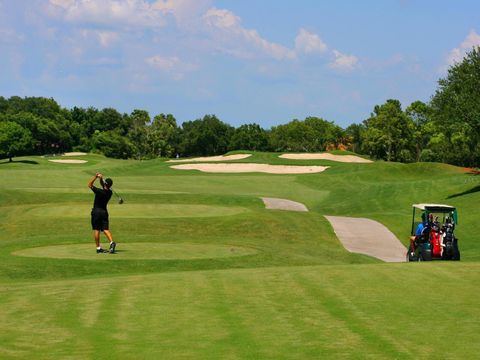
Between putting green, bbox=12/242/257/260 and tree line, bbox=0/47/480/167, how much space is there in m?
80.5

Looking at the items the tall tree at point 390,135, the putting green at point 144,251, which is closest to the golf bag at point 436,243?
the putting green at point 144,251

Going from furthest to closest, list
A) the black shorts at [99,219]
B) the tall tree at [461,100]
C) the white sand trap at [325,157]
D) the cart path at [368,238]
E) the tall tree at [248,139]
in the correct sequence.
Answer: the tall tree at [248,139] < the white sand trap at [325,157] < the tall tree at [461,100] < the cart path at [368,238] < the black shorts at [99,219]

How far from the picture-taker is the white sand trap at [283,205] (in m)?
50.5

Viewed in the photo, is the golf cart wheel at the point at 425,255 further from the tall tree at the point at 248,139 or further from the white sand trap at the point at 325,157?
the tall tree at the point at 248,139

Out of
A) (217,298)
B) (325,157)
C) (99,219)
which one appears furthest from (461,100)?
(325,157)

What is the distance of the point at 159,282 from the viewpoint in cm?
1614

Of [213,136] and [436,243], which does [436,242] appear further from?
[213,136]

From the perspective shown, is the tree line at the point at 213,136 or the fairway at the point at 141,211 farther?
the tree line at the point at 213,136

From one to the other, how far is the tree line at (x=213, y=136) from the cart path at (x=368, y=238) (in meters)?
62.4

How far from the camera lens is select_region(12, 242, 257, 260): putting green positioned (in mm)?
22359

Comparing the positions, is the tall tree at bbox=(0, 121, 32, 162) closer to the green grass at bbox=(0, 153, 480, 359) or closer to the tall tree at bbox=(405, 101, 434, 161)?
the tall tree at bbox=(405, 101, 434, 161)

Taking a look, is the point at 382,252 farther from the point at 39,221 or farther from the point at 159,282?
the point at 159,282

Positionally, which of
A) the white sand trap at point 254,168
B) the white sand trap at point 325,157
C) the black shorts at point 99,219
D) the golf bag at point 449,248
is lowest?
the golf bag at point 449,248

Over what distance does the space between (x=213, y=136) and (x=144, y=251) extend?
155 m
